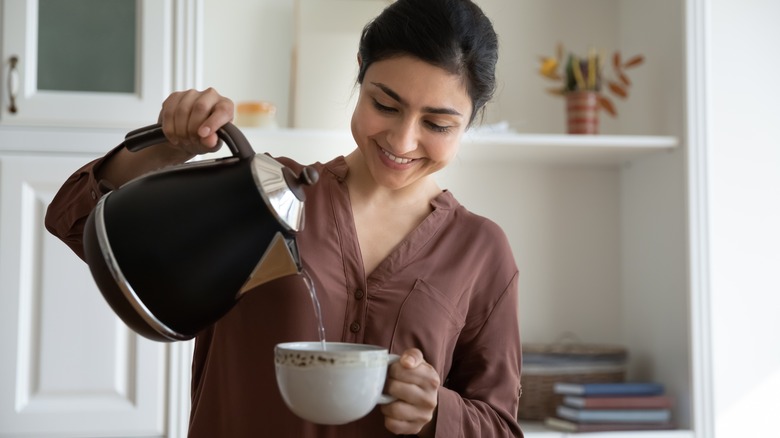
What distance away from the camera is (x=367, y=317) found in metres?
1.01

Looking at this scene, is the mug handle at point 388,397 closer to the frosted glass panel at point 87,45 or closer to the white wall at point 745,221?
the frosted glass panel at point 87,45

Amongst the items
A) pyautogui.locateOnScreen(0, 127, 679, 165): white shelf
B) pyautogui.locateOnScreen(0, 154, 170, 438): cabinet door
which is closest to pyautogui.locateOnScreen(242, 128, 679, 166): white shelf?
pyautogui.locateOnScreen(0, 127, 679, 165): white shelf

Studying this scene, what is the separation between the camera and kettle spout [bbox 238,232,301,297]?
76 centimetres

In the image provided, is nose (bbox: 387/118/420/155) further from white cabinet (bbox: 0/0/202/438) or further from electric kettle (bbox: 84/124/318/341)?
white cabinet (bbox: 0/0/202/438)

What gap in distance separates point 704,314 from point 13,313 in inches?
56.2

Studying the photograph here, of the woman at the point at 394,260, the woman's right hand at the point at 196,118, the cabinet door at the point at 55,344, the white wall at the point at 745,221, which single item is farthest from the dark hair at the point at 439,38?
the white wall at the point at 745,221

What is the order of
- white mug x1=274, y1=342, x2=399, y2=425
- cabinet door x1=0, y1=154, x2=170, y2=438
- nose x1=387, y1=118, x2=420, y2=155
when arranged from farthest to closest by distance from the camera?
cabinet door x1=0, y1=154, x2=170, y2=438 → nose x1=387, y1=118, x2=420, y2=155 → white mug x1=274, y1=342, x2=399, y2=425

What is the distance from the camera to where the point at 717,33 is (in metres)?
2.21

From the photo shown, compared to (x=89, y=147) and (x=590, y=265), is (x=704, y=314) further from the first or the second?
(x=89, y=147)

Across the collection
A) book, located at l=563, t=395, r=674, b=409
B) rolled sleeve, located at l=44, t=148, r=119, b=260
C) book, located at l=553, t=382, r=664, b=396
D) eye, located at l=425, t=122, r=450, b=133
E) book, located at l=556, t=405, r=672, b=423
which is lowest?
book, located at l=556, t=405, r=672, b=423

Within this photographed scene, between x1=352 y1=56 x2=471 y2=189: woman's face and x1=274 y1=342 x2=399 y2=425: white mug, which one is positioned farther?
x1=352 y1=56 x2=471 y2=189: woman's face

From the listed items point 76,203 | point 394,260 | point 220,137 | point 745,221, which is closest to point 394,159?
point 394,260

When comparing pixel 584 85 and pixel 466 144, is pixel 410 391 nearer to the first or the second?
pixel 466 144

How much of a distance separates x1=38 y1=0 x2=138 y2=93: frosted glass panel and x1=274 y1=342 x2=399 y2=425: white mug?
1174 millimetres
